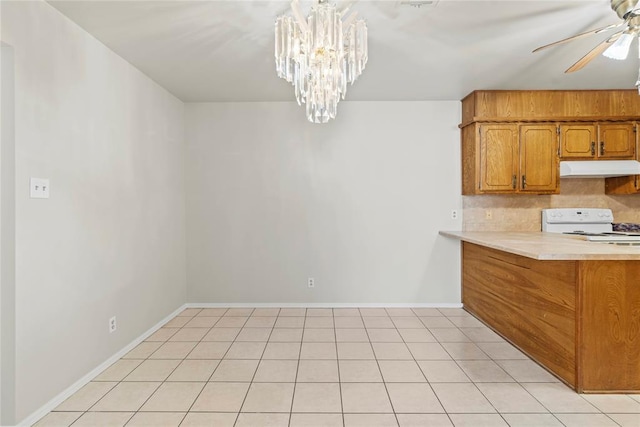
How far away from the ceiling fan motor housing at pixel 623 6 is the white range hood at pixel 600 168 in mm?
2124

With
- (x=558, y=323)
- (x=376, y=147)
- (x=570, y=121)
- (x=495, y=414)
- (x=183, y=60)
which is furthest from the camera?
(x=376, y=147)

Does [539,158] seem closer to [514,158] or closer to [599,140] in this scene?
[514,158]

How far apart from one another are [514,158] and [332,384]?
3188mm

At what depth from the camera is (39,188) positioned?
2098mm

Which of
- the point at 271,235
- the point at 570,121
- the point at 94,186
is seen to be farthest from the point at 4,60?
the point at 570,121

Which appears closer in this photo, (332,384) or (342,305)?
(332,384)

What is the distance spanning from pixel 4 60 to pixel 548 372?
411 cm

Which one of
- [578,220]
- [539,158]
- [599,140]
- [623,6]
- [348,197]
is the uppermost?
[623,6]

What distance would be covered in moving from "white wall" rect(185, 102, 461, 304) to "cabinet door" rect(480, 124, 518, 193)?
396 mm

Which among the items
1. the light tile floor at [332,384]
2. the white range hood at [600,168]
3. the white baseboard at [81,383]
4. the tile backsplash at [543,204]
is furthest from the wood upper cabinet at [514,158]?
the white baseboard at [81,383]

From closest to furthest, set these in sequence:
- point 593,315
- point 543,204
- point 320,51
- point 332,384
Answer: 1. point 320,51
2. point 593,315
3. point 332,384
4. point 543,204

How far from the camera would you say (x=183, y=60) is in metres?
3.05

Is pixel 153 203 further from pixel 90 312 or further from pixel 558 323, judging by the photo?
pixel 558 323

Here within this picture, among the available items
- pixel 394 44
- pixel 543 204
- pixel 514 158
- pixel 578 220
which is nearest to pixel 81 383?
pixel 394 44
